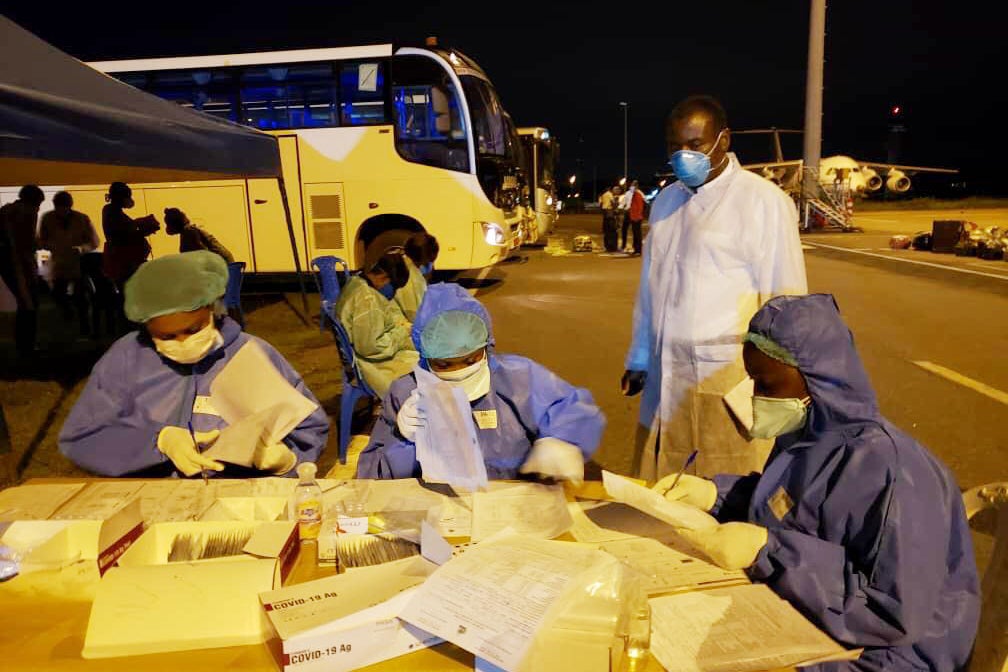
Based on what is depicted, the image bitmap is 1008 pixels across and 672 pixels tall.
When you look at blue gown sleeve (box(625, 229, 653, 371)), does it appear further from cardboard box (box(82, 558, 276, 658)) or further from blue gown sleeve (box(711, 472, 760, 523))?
cardboard box (box(82, 558, 276, 658))

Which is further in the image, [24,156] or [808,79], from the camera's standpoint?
[808,79]

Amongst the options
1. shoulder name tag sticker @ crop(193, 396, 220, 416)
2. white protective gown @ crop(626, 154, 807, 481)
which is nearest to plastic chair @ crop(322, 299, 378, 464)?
shoulder name tag sticker @ crop(193, 396, 220, 416)

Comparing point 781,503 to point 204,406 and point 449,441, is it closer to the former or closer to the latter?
point 449,441

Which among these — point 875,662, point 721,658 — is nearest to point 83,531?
point 721,658

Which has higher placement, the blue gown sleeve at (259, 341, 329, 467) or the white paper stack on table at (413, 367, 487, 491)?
the white paper stack on table at (413, 367, 487, 491)

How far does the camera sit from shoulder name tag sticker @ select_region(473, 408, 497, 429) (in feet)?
8.53

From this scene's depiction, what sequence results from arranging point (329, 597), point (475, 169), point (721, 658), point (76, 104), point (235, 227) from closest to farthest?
point (721, 658), point (329, 597), point (76, 104), point (475, 169), point (235, 227)

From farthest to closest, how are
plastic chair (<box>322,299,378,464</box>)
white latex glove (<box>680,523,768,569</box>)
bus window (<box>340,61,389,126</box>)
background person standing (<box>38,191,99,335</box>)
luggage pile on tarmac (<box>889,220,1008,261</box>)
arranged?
luggage pile on tarmac (<box>889,220,1008,261</box>) < bus window (<box>340,61,389,126</box>) < background person standing (<box>38,191,99,335</box>) < plastic chair (<box>322,299,378,464</box>) < white latex glove (<box>680,523,768,569</box>)

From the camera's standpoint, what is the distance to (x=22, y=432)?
5.46m

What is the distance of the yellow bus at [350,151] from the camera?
10.7 metres

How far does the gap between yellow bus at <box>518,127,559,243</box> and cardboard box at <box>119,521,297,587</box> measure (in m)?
16.1

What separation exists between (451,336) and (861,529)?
136 centimetres

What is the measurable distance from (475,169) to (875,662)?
9.81 metres

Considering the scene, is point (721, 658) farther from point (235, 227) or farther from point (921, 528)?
point (235, 227)
